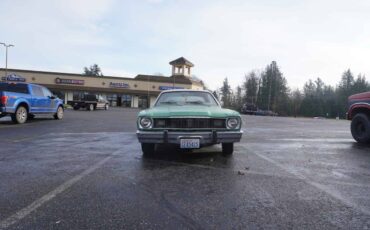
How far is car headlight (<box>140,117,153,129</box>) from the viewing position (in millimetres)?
6344

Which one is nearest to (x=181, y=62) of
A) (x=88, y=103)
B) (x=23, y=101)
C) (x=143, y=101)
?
(x=143, y=101)

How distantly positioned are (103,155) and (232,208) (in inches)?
161

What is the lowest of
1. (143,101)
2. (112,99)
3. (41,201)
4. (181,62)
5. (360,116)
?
(41,201)

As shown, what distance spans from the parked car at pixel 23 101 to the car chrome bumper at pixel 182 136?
33.7 feet

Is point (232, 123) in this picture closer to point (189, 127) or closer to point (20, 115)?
point (189, 127)

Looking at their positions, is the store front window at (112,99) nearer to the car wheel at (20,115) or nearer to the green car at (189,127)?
the car wheel at (20,115)

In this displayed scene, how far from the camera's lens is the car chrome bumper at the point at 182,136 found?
6137 millimetres

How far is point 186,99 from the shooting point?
8109 mm

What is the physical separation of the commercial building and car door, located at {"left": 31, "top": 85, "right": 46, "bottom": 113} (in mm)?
37417

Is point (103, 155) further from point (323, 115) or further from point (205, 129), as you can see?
point (323, 115)

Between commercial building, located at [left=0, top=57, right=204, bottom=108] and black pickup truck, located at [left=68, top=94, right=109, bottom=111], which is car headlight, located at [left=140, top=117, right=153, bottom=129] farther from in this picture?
commercial building, located at [left=0, top=57, right=204, bottom=108]

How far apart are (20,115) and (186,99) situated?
10.2 meters

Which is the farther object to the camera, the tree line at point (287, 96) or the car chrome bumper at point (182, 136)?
the tree line at point (287, 96)

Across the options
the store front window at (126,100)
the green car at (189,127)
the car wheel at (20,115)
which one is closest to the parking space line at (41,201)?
the green car at (189,127)
